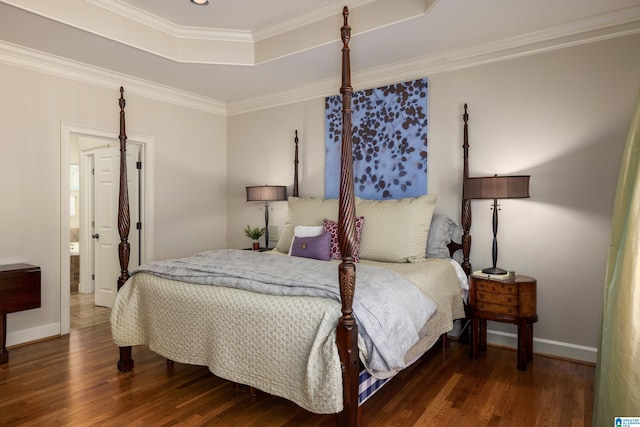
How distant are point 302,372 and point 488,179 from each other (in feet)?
6.58

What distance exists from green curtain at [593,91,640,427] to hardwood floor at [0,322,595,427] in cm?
109

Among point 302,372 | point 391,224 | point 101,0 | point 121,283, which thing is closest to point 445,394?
point 302,372

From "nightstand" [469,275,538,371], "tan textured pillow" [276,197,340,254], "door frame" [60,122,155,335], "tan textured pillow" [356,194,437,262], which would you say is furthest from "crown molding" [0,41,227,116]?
"nightstand" [469,275,538,371]

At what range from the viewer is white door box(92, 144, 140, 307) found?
4.55m

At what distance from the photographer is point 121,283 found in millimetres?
2988

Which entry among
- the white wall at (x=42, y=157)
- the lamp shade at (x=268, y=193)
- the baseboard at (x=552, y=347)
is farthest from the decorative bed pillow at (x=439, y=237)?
the white wall at (x=42, y=157)

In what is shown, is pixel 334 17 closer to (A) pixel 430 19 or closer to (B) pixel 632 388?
(A) pixel 430 19

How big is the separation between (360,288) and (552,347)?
2053 millimetres

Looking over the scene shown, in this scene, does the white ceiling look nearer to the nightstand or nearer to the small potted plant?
the small potted plant

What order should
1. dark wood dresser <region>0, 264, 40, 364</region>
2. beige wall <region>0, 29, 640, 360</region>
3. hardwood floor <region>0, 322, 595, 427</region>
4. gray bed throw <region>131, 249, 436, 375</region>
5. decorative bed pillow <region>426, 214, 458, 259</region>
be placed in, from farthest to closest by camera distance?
decorative bed pillow <region>426, 214, 458, 259</region>, dark wood dresser <region>0, 264, 40, 364</region>, beige wall <region>0, 29, 640, 360</region>, hardwood floor <region>0, 322, 595, 427</region>, gray bed throw <region>131, 249, 436, 375</region>

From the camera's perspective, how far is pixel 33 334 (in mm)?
3537

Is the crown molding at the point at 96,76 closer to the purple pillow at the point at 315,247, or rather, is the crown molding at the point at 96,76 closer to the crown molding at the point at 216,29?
the crown molding at the point at 216,29

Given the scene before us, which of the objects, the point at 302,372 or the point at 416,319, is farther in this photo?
the point at 416,319

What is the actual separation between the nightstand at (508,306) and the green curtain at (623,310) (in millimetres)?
1594
